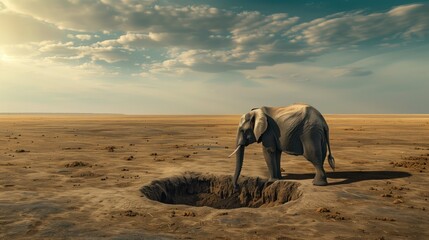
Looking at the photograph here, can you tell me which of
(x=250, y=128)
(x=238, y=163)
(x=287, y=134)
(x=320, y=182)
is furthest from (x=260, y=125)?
(x=320, y=182)

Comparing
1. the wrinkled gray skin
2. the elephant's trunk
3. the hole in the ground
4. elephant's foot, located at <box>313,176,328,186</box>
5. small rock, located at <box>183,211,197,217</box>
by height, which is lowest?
the hole in the ground

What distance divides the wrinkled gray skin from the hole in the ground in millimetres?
801

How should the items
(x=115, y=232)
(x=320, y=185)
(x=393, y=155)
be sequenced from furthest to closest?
(x=393, y=155)
(x=320, y=185)
(x=115, y=232)

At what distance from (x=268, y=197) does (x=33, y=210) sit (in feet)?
29.3

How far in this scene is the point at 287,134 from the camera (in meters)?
14.8

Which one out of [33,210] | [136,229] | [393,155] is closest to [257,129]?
[136,229]

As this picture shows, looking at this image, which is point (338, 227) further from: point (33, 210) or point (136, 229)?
point (33, 210)

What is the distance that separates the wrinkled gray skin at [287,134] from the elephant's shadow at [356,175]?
1.25 m

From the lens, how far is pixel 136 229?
8.98 meters

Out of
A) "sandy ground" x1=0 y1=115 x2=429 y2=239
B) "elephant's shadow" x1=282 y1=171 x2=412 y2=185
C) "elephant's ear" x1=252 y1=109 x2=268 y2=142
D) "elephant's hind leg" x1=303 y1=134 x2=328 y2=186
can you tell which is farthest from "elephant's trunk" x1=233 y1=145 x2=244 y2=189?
"elephant's hind leg" x1=303 y1=134 x2=328 y2=186

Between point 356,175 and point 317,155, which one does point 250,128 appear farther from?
point 356,175

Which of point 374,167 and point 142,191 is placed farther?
point 374,167

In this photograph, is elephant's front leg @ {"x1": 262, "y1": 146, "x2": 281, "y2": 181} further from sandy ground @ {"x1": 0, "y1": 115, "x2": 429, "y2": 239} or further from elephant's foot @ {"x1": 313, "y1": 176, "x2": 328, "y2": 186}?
elephant's foot @ {"x1": 313, "y1": 176, "x2": 328, "y2": 186}

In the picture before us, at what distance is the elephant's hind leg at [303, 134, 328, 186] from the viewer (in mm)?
14156
